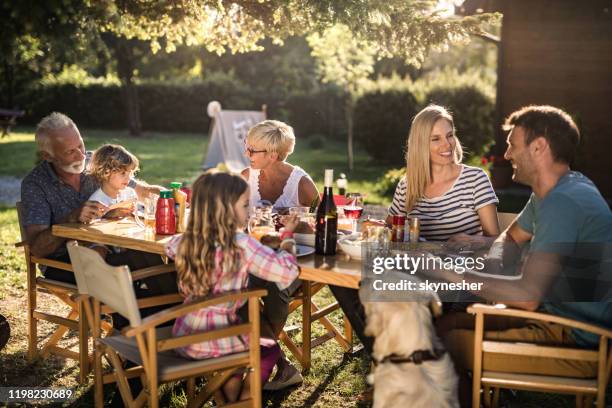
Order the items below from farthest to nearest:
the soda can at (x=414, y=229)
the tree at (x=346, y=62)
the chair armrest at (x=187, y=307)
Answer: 1. the tree at (x=346, y=62)
2. the soda can at (x=414, y=229)
3. the chair armrest at (x=187, y=307)

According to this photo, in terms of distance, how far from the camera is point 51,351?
4531mm

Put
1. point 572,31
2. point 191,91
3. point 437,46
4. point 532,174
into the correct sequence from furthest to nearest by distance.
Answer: point 191,91 → point 572,31 → point 437,46 → point 532,174

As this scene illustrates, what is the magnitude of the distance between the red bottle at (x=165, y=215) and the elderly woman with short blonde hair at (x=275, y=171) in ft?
3.02

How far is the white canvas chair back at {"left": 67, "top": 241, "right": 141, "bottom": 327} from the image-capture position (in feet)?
9.75

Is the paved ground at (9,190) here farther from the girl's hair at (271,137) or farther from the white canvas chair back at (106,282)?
the white canvas chair back at (106,282)

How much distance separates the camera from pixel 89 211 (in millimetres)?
4219

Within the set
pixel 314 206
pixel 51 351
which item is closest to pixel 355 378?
pixel 314 206

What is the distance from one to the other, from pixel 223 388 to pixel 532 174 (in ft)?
5.81

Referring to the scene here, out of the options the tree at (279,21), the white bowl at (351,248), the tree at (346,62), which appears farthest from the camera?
the tree at (346,62)

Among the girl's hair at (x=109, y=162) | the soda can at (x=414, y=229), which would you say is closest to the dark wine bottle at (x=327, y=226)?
the soda can at (x=414, y=229)

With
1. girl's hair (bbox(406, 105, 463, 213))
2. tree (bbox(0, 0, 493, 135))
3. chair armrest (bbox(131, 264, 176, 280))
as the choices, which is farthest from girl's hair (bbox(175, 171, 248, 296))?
tree (bbox(0, 0, 493, 135))

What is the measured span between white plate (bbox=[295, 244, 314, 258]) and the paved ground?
882 cm

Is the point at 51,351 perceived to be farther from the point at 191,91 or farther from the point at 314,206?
the point at 191,91

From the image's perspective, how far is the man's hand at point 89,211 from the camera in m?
4.22
